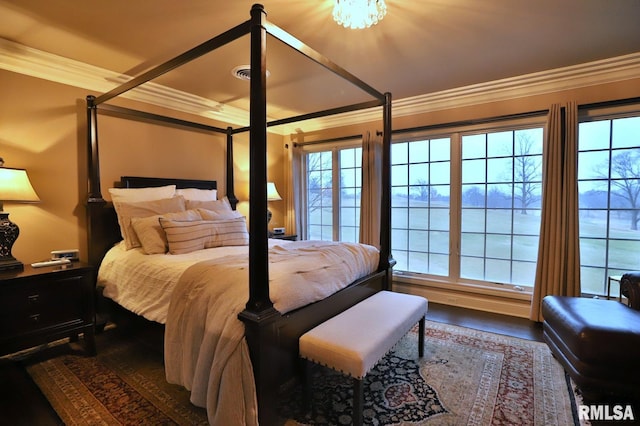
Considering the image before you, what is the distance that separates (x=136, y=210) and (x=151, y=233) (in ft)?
1.39

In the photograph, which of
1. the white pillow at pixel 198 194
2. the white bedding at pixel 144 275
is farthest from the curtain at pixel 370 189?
the white pillow at pixel 198 194

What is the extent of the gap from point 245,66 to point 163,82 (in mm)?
1021

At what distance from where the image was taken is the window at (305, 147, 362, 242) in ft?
14.4

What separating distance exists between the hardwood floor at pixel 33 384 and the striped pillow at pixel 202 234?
118cm

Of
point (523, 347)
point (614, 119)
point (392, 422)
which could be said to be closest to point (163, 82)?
point (392, 422)

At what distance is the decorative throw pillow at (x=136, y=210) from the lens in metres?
2.64

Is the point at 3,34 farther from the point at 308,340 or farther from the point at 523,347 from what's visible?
the point at 523,347

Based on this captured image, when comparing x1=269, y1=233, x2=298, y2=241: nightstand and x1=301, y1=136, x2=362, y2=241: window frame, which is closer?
x1=269, y1=233, x2=298, y2=241: nightstand

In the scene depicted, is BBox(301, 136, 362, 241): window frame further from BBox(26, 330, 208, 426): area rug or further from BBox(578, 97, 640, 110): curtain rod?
BBox(26, 330, 208, 426): area rug

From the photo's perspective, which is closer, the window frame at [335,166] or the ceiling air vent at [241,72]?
the ceiling air vent at [241,72]

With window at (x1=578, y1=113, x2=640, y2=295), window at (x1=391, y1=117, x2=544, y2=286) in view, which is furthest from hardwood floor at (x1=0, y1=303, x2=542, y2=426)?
window at (x1=578, y1=113, x2=640, y2=295)

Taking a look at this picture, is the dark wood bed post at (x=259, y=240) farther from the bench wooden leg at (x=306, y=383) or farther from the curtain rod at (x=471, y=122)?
the curtain rod at (x=471, y=122)

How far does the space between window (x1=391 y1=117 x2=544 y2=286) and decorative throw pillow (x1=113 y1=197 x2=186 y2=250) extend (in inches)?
107

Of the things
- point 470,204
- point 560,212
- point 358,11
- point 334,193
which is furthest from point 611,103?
point 334,193
